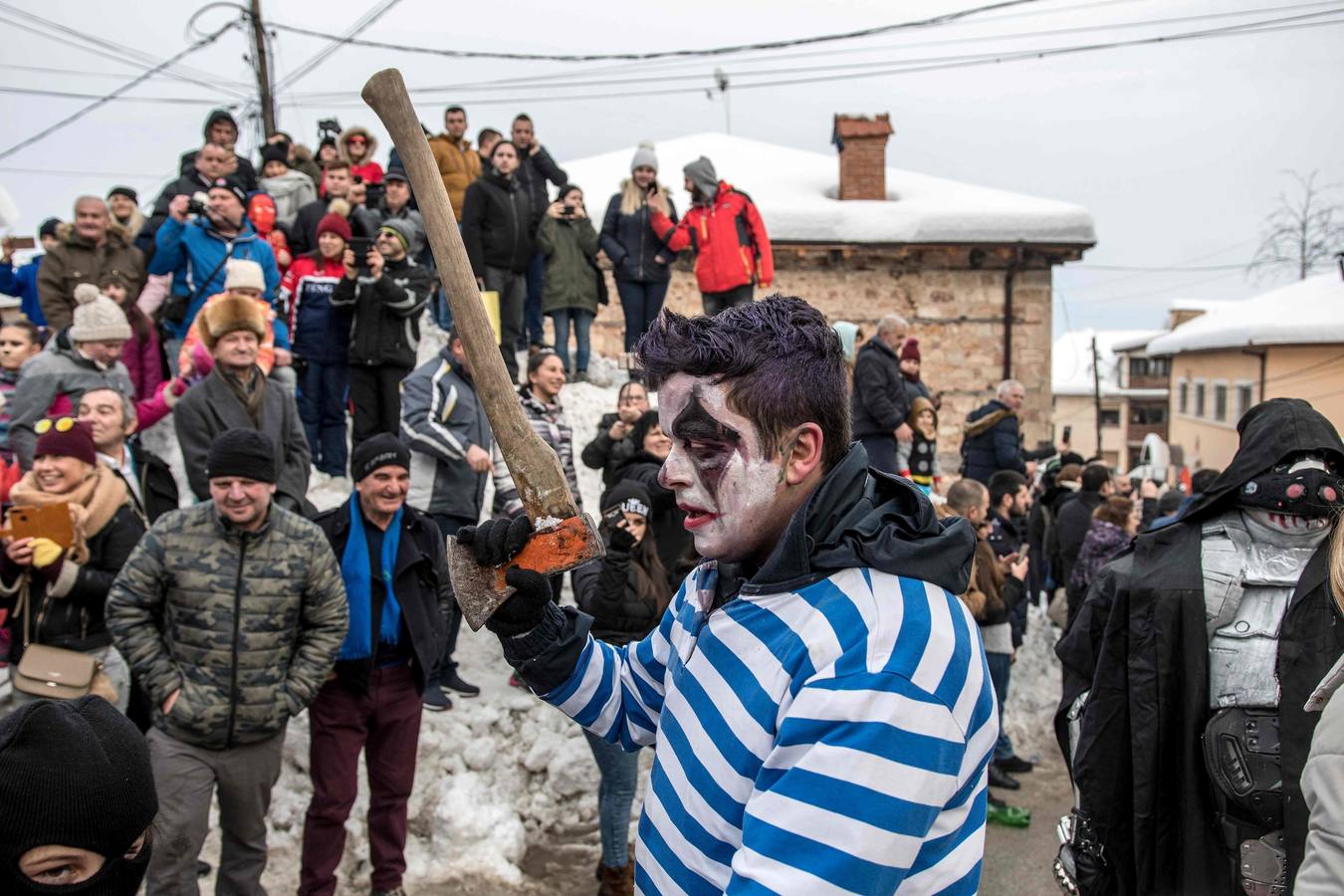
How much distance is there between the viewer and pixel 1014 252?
14.7 m

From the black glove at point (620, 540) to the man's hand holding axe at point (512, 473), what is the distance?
2.33 metres

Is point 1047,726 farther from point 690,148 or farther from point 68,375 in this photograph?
point 690,148

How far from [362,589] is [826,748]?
331cm

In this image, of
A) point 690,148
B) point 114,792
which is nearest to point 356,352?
point 114,792

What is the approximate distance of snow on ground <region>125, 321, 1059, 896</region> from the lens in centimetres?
489

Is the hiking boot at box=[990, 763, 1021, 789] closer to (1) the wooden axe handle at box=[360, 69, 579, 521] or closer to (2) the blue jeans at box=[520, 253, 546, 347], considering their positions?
Answer: (1) the wooden axe handle at box=[360, 69, 579, 521]

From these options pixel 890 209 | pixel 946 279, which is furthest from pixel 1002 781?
Result: pixel 890 209

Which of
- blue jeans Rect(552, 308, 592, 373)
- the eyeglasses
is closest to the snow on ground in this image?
the eyeglasses

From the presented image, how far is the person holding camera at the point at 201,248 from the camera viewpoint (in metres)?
7.19

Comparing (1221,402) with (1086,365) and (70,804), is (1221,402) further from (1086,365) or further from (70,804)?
(70,804)

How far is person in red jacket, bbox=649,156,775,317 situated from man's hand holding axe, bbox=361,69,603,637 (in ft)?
23.1

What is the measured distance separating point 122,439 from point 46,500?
0.81 metres

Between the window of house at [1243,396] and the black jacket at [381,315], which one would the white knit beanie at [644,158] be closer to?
the black jacket at [381,315]

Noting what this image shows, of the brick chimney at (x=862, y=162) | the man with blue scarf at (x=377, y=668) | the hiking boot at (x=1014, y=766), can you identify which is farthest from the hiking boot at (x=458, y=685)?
the brick chimney at (x=862, y=162)
